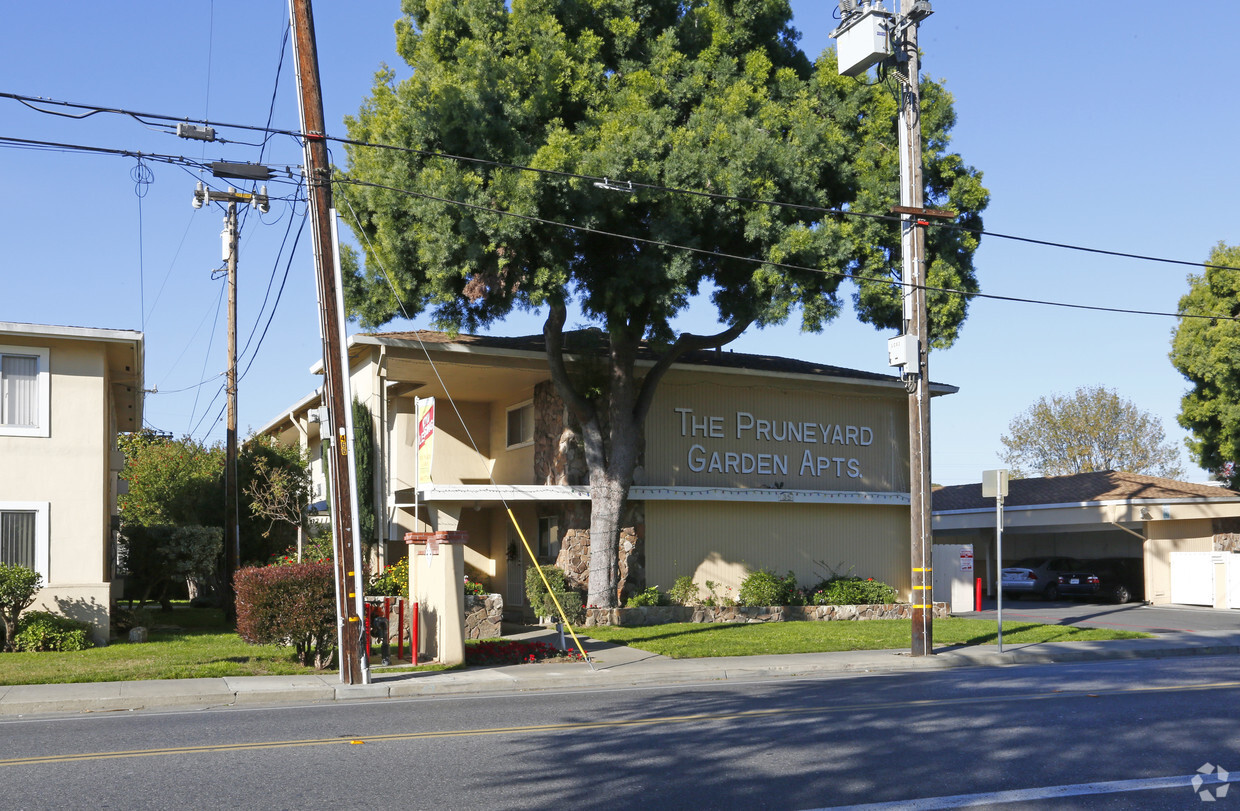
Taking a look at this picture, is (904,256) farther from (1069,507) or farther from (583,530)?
(1069,507)

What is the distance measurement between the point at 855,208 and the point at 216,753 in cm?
1484

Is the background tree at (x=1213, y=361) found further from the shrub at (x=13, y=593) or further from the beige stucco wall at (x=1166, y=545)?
the shrub at (x=13, y=593)

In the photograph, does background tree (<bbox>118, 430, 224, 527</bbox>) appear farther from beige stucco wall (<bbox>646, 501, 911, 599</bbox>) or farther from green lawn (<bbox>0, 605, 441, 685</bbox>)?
beige stucco wall (<bbox>646, 501, 911, 599</bbox>)

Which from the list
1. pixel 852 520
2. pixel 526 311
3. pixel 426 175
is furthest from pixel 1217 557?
pixel 426 175

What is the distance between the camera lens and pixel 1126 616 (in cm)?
2659

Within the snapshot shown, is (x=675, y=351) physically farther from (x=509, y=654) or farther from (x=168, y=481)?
(x=168, y=481)

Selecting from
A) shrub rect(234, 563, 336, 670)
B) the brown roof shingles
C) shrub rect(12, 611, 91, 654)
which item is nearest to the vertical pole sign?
shrub rect(234, 563, 336, 670)

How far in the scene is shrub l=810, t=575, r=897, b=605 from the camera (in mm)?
24516

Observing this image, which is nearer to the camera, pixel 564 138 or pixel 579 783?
pixel 579 783

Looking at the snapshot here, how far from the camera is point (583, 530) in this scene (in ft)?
75.3

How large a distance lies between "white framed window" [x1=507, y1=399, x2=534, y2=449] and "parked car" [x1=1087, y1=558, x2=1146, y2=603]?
1964 centimetres

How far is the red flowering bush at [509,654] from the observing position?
16328 millimetres

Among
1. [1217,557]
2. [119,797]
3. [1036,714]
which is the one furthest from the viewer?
[1217,557]

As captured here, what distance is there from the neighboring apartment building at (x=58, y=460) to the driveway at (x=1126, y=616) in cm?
1864
